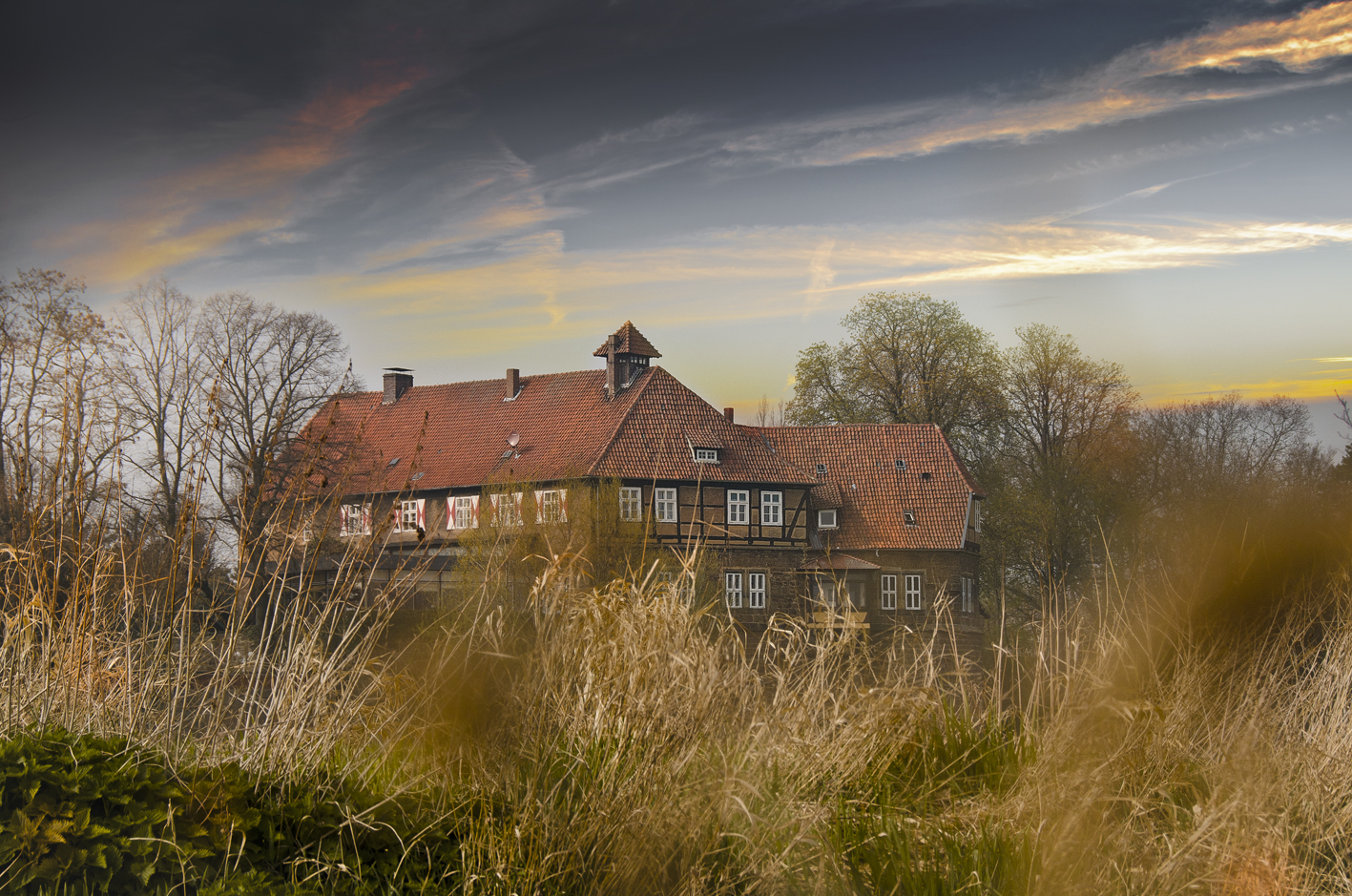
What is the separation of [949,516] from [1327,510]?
26.1 meters

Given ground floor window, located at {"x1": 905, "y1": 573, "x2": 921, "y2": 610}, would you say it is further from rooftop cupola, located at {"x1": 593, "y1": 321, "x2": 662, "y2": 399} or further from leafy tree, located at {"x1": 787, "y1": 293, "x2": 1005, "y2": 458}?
rooftop cupola, located at {"x1": 593, "y1": 321, "x2": 662, "y2": 399}

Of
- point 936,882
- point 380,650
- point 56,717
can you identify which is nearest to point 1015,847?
point 936,882

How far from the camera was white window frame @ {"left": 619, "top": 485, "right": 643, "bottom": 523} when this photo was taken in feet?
83.4

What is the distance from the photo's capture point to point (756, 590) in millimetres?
30719

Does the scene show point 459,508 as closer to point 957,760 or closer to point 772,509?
point 772,509

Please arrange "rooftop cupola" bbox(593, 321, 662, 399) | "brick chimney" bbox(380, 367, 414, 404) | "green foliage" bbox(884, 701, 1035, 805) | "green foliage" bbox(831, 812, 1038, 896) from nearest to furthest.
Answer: "green foliage" bbox(831, 812, 1038, 896), "green foliage" bbox(884, 701, 1035, 805), "rooftop cupola" bbox(593, 321, 662, 399), "brick chimney" bbox(380, 367, 414, 404)

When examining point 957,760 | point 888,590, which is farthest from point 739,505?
point 957,760

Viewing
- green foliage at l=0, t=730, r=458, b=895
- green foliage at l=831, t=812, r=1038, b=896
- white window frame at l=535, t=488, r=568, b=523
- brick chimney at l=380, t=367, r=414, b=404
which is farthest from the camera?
brick chimney at l=380, t=367, r=414, b=404

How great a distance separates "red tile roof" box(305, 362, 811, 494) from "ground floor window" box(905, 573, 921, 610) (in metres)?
4.16

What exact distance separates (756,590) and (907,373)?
32.2 ft

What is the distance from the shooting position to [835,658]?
4652mm

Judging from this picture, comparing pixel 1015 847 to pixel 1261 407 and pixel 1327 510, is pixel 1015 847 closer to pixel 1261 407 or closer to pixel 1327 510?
pixel 1327 510

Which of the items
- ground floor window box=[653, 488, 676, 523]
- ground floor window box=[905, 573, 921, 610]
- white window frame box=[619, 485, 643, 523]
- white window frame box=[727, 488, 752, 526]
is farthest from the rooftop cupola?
ground floor window box=[905, 573, 921, 610]

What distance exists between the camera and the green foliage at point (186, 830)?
8.82ft
